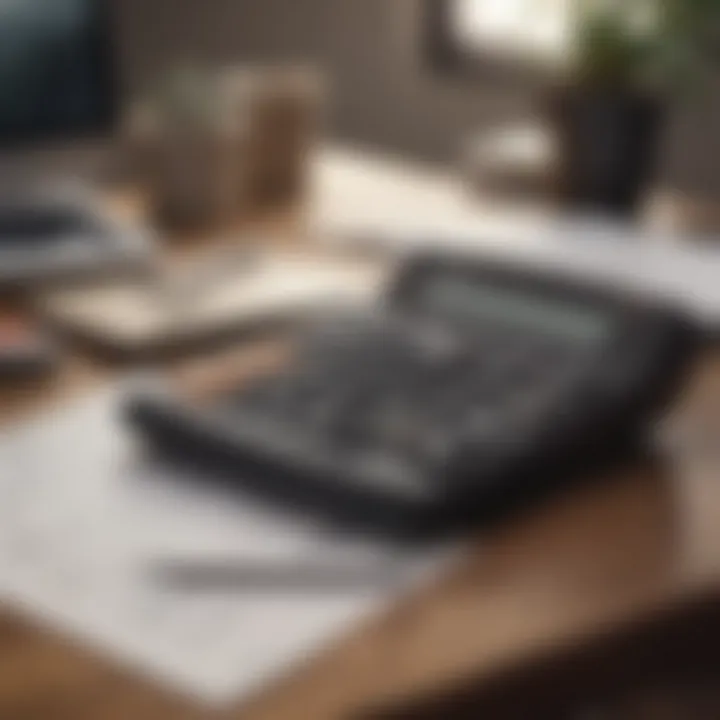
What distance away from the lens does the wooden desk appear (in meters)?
0.69

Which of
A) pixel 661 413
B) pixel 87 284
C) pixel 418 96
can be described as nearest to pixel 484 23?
pixel 418 96

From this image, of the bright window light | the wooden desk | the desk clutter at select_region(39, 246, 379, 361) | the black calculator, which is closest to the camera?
the wooden desk

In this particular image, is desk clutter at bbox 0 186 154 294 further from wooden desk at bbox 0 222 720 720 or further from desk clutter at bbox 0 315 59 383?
wooden desk at bbox 0 222 720 720

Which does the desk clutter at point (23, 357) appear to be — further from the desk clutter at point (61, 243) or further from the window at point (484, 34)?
the window at point (484, 34)

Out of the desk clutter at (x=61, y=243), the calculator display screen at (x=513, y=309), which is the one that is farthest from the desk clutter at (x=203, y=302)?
the calculator display screen at (x=513, y=309)

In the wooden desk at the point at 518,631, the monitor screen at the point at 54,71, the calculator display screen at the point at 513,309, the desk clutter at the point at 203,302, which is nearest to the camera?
the wooden desk at the point at 518,631

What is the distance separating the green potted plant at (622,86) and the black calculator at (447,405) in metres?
0.40

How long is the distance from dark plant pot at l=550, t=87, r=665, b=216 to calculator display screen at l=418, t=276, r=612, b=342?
400 mm

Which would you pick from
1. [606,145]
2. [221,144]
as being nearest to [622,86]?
[606,145]

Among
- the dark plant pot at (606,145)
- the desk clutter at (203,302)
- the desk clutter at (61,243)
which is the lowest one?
the desk clutter at (203,302)

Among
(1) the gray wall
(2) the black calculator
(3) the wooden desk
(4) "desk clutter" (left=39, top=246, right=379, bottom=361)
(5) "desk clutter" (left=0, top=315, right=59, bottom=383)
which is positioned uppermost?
(1) the gray wall

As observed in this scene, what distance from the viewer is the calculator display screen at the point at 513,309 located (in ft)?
3.10

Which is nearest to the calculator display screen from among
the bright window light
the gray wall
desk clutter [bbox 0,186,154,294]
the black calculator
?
the black calculator

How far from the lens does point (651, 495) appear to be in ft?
2.92
